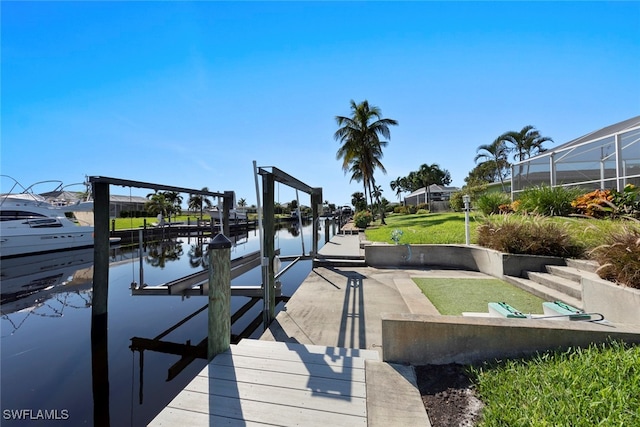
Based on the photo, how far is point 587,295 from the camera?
3469mm

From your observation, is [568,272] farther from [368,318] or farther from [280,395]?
[280,395]

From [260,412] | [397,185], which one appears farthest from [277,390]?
[397,185]

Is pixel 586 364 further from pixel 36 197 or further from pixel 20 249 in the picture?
pixel 36 197

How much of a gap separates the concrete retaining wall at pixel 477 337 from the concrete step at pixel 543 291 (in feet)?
5.84

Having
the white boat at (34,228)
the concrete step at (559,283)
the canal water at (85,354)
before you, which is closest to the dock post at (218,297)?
the canal water at (85,354)

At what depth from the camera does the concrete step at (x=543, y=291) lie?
156 inches

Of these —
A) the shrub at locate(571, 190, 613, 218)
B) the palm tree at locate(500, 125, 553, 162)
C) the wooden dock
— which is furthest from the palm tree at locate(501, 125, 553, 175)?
the wooden dock

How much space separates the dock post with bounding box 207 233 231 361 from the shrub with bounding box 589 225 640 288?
14.7 ft

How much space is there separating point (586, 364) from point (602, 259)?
2209mm

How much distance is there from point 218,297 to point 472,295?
163 inches

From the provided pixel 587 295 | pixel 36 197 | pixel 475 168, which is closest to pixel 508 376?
pixel 587 295

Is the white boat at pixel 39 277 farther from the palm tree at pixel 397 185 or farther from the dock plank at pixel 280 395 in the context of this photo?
the palm tree at pixel 397 185

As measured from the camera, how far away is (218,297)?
118 inches

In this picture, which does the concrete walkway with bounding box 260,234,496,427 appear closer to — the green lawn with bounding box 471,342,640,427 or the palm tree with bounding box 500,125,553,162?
the green lawn with bounding box 471,342,640,427
